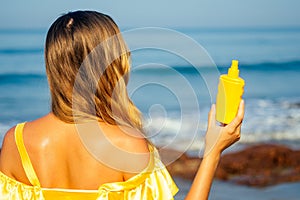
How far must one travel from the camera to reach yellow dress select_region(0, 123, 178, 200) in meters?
2.35

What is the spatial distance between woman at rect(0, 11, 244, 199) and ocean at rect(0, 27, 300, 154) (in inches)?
3.5

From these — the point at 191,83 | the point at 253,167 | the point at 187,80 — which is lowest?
the point at 253,167

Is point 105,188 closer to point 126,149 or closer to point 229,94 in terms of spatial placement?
point 126,149

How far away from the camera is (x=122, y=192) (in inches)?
93.7

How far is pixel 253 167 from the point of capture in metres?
7.47

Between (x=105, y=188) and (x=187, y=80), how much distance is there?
1.61 feet

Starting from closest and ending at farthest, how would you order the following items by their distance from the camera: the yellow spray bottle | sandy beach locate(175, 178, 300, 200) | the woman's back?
the yellow spray bottle → the woman's back → sandy beach locate(175, 178, 300, 200)

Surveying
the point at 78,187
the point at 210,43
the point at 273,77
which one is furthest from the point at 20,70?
the point at 78,187

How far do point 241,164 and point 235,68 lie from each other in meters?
5.61

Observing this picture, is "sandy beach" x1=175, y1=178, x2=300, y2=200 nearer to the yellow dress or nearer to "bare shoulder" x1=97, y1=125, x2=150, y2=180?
the yellow dress

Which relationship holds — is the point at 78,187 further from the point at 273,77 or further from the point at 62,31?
the point at 273,77

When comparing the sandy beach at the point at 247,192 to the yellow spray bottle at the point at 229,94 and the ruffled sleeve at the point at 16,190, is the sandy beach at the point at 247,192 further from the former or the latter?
the yellow spray bottle at the point at 229,94

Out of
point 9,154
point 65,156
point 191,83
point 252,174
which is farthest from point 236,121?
point 252,174

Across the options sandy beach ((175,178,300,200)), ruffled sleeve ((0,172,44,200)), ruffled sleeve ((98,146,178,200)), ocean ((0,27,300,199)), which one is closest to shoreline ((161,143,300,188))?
sandy beach ((175,178,300,200))
